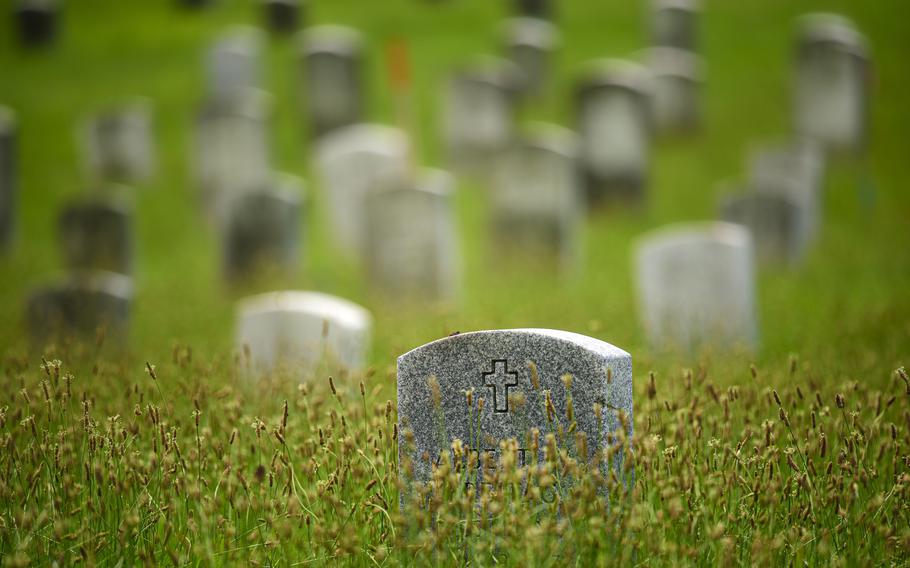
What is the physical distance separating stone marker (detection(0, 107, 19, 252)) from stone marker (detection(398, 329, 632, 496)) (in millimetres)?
10803

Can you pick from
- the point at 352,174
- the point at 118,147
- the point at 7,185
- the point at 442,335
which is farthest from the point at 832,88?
the point at 442,335

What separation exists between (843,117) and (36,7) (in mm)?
17447

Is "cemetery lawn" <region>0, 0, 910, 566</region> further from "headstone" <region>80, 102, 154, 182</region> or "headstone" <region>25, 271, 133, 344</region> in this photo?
"headstone" <region>80, 102, 154, 182</region>

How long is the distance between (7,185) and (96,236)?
272 centimetres

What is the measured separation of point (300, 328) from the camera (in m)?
5.63

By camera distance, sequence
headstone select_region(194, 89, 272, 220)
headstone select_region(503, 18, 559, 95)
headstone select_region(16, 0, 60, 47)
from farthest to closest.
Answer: headstone select_region(16, 0, 60, 47)
headstone select_region(503, 18, 559, 95)
headstone select_region(194, 89, 272, 220)

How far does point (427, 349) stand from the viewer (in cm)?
321

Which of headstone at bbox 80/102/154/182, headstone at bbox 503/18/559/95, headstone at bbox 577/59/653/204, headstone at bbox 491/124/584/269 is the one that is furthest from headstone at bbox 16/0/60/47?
headstone at bbox 491/124/584/269

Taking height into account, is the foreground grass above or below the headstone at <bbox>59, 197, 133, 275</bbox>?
below

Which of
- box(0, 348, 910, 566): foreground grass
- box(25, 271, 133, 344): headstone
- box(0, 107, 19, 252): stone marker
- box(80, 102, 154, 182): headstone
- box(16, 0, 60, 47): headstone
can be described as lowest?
box(0, 348, 910, 566): foreground grass

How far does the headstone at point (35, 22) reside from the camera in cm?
2312

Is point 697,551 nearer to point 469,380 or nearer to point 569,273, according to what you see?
point 469,380

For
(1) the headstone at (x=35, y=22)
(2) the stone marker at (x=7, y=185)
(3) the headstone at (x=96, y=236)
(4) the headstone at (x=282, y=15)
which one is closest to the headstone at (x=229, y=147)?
(2) the stone marker at (x=7, y=185)

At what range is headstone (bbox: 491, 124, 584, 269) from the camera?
11.0 meters
